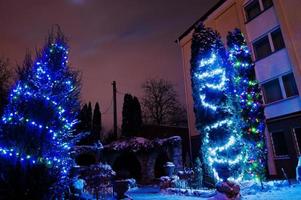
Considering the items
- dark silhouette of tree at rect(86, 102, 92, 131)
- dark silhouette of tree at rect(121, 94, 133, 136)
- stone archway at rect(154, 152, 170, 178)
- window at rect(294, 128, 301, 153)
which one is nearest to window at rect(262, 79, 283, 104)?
window at rect(294, 128, 301, 153)

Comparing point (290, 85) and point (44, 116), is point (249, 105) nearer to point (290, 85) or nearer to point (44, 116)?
point (290, 85)

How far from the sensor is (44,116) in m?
7.65

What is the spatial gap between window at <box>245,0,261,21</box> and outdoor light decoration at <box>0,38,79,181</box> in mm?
14359

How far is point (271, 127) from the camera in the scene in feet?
51.3

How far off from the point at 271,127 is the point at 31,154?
1400 cm

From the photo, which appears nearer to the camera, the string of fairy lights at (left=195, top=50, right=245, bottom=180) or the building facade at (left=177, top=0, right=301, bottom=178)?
the string of fairy lights at (left=195, top=50, right=245, bottom=180)

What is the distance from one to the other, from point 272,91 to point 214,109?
23.8 ft

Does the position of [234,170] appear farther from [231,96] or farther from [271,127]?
[271,127]

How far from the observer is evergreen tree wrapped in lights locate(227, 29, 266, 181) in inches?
429

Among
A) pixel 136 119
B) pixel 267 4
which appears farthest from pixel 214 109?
pixel 136 119

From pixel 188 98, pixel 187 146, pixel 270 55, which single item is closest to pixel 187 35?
pixel 188 98

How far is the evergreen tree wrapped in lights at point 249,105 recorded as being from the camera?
10906mm

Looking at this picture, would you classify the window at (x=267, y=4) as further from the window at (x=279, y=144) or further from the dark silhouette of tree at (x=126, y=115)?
the dark silhouette of tree at (x=126, y=115)

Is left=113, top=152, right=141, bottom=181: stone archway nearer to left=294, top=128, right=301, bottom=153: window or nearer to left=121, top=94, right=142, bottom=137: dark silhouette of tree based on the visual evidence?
left=121, top=94, right=142, bottom=137: dark silhouette of tree
